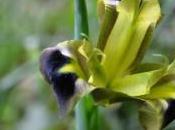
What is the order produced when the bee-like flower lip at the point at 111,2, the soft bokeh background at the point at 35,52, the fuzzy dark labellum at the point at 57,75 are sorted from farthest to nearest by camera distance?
the soft bokeh background at the point at 35,52 < the bee-like flower lip at the point at 111,2 < the fuzzy dark labellum at the point at 57,75

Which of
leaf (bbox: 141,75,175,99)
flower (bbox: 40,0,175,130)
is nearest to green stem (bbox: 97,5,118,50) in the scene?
flower (bbox: 40,0,175,130)

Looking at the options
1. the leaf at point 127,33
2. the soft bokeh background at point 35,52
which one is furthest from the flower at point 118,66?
the soft bokeh background at point 35,52

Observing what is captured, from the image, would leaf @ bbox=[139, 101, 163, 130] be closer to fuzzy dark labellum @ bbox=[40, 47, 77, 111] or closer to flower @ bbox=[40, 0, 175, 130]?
flower @ bbox=[40, 0, 175, 130]

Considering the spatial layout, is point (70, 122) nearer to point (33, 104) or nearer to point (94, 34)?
point (33, 104)

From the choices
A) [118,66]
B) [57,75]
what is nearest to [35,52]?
[118,66]

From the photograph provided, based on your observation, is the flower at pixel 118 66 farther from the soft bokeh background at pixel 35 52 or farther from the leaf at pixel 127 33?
the soft bokeh background at pixel 35 52
